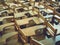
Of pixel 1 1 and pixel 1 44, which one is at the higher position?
pixel 1 1

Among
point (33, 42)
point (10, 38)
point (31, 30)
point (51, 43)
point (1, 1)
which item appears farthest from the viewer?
point (1, 1)

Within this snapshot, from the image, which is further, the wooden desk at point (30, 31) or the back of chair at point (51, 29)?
the wooden desk at point (30, 31)

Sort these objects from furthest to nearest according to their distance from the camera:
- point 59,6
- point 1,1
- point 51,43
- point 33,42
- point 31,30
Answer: point 1,1 → point 59,6 → point 31,30 → point 51,43 → point 33,42

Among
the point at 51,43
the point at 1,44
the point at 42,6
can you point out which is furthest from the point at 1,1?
the point at 51,43

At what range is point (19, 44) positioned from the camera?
312cm

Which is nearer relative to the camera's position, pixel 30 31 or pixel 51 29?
pixel 51 29

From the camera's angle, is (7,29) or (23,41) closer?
(23,41)

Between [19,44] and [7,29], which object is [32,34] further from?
[7,29]

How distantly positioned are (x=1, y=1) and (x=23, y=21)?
2345 millimetres

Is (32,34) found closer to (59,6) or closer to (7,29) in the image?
(7,29)

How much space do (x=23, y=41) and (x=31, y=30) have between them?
0.33m

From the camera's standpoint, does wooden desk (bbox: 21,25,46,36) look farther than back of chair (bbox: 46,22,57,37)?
Yes

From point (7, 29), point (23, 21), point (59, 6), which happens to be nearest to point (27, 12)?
point (23, 21)

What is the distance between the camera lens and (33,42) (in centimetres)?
252
